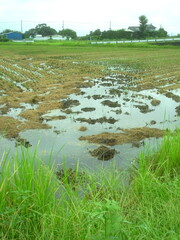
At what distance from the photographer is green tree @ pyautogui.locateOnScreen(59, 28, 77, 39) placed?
63344 mm

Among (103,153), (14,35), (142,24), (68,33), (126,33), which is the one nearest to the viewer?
(103,153)

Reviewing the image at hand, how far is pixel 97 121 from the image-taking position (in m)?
6.30

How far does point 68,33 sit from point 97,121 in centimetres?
6303

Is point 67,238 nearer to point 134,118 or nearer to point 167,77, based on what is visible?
point 134,118

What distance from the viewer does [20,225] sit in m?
2.24

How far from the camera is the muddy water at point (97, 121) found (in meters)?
4.65

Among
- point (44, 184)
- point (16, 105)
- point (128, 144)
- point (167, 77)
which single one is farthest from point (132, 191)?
point (167, 77)

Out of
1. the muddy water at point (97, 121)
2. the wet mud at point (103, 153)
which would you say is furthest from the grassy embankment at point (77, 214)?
the wet mud at point (103, 153)

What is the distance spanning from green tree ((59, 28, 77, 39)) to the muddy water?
5606 centimetres

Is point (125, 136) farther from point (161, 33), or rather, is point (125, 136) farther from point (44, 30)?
point (44, 30)

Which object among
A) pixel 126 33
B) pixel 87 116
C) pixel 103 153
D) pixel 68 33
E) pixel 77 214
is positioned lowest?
pixel 103 153

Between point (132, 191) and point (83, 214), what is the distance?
2.65ft

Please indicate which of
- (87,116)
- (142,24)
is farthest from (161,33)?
(87,116)

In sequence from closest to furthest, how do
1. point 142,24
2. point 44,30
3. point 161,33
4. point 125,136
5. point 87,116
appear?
point 125,136 → point 87,116 → point 142,24 → point 161,33 → point 44,30
